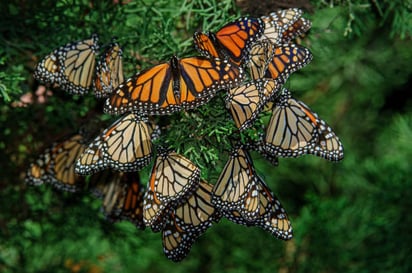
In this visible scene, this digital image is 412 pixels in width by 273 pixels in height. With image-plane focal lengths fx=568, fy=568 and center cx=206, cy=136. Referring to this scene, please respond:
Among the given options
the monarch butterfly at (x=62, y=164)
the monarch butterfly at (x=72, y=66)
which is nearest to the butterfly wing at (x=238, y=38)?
the monarch butterfly at (x=72, y=66)

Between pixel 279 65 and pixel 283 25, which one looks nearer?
pixel 279 65

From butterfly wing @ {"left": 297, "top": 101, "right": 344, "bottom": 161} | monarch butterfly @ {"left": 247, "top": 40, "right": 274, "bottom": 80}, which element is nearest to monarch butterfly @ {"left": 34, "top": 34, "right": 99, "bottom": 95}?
monarch butterfly @ {"left": 247, "top": 40, "right": 274, "bottom": 80}

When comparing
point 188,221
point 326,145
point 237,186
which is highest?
point 326,145

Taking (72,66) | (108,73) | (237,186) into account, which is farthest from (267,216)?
(72,66)

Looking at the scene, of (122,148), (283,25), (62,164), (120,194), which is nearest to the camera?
(122,148)

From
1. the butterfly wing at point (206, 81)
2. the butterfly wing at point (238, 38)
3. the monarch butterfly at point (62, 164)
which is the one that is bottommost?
the monarch butterfly at point (62, 164)

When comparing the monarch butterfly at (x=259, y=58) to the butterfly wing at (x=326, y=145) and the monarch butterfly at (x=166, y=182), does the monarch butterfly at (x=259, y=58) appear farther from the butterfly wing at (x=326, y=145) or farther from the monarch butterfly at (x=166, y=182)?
the monarch butterfly at (x=166, y=182)

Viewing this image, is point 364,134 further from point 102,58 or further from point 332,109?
point 102,58

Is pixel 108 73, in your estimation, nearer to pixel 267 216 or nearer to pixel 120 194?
pixel 120 194
